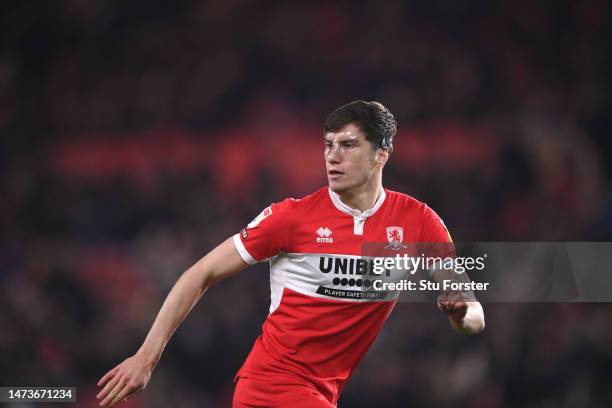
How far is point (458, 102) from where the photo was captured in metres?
9.54

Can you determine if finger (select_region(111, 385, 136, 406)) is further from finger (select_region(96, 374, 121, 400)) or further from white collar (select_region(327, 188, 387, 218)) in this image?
white collar (select_region(327, 188, 387, 218))

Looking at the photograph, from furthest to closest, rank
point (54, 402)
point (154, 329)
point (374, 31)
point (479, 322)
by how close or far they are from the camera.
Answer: point (374, 31)
point (54, 402)
point (479, 322)
point (154, 329)

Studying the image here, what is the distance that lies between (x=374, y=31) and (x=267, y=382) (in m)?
7.12

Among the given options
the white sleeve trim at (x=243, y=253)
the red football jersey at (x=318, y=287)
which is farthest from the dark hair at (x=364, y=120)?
the white sleeve trim at (x=243, y=253)

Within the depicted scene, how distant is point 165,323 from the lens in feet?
12.0

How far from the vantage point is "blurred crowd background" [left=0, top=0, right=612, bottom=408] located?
295 inches

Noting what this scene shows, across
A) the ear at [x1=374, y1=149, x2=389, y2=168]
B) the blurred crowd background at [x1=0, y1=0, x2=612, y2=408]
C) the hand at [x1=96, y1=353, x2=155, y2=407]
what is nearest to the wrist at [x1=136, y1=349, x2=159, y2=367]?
the hand at [x1=96, y1=353, x2=155, y2=407]

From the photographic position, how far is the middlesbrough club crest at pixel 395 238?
4027mm

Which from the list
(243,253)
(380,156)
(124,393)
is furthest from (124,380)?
(380,156)

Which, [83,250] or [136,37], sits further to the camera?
[136,37]

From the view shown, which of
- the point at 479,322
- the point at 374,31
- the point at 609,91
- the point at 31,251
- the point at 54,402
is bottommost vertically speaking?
the point at 54,402

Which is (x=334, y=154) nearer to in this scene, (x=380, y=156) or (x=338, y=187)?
(x=338, y=187)

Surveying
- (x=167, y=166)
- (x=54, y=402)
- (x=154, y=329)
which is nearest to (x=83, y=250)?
(x=167, y=166)

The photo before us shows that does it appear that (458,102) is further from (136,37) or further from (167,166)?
(136,37)
